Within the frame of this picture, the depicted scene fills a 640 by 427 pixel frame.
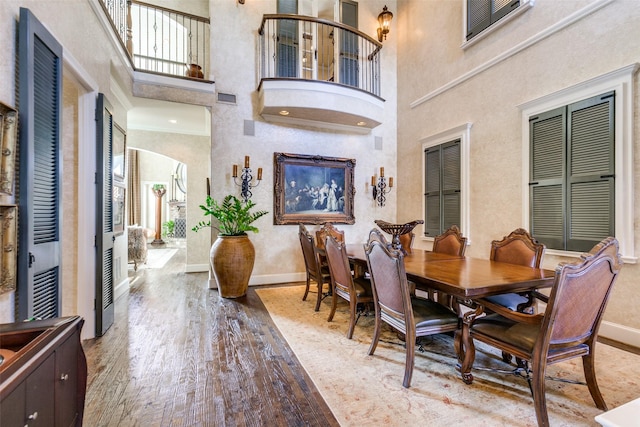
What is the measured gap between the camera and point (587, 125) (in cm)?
298

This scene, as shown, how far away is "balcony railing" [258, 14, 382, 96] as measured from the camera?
4.91m

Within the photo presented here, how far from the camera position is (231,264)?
4.00 metres

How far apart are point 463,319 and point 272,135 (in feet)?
13.4

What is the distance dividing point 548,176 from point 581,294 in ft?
7.53

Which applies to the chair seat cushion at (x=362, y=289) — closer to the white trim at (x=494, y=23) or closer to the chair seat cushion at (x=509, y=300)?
the chair seat cushion at (x=509, y=300)

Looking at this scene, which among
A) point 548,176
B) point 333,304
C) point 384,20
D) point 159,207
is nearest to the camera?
point 333,304

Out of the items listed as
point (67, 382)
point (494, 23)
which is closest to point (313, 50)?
point (494, 23)

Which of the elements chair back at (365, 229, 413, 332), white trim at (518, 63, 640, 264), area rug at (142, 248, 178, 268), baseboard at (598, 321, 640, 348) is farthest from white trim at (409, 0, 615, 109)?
area rug at (142, 248, 178, 268)

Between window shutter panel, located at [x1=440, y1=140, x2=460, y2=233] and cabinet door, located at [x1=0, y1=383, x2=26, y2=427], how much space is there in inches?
189

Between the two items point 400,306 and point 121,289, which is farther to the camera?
point 121,289

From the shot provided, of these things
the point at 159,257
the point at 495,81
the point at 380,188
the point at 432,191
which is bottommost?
the point at 159,257

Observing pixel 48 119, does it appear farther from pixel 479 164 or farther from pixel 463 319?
pixel 479 164

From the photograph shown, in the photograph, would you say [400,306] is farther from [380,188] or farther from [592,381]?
[380,188]

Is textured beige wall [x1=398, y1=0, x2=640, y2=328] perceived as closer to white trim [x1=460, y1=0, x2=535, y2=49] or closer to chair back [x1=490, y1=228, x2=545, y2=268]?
white trim [x1=460, y1=0, x2=535, y2=49]
